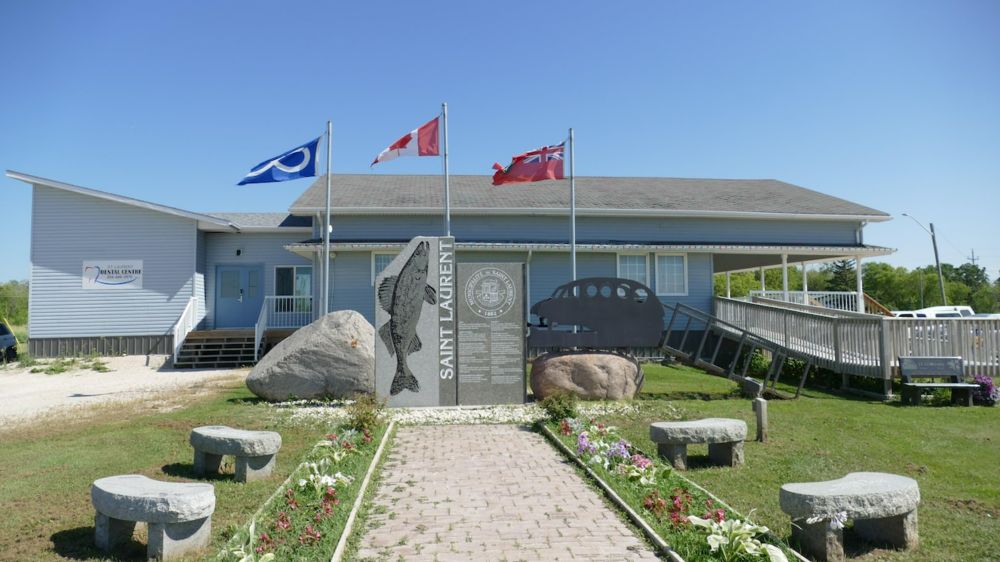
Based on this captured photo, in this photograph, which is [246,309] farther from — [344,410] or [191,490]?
[191,490]

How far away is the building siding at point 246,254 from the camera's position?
22.4 metres

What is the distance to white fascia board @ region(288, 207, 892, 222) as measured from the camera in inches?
823

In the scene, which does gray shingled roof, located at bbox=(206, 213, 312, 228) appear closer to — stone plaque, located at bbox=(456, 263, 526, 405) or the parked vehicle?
the parked vehicle

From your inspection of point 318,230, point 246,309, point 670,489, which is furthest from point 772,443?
point 246,309

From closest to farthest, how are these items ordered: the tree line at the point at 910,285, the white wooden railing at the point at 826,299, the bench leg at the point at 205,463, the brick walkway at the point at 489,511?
the brick walkway at the point at 489,511, the bench leg at the point at 205,463, the white wooden railing at the point at 826,299, the tree line at the point at 910,285

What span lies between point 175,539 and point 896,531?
5.38 m

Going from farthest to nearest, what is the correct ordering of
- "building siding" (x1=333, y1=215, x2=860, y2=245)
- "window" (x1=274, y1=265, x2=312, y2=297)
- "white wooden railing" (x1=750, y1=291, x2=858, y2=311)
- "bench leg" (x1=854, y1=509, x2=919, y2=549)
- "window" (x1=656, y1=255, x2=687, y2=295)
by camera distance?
"window" (x1=274, y1=265, x2=312, y2=297) < "white wooden railing" (x1=750, y1=291, x2=858, y2=311) < "building siding" (x1=333, y1=215, x2=860, y2=245) < "window" (x1=656, y1=255, x2=687, y2=295) < "bench leg" (x1=854, y1=509, x2=919, y2=549)

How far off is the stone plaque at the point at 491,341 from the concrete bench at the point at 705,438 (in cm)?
477

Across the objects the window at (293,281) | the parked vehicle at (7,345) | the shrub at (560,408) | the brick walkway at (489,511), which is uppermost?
the window at (293,281)

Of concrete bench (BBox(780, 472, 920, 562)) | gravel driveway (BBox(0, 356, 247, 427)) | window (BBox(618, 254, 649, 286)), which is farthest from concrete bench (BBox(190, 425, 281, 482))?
window (BBox(618, 254, 649, 286))

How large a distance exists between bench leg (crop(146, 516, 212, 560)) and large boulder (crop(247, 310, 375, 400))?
23.3 ft

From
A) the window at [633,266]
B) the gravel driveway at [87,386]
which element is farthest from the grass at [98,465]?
the window at [633,266]

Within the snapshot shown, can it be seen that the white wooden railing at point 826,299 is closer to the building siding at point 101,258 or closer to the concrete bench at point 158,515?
the building siding at point 101,258

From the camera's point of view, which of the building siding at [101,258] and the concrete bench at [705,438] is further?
the building siding at [101,258]
